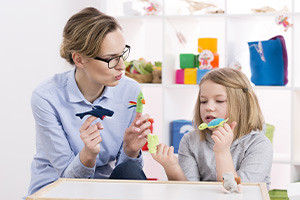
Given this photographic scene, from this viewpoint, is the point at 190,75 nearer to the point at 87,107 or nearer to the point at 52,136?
the point at 87,107

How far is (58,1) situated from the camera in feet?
10.0

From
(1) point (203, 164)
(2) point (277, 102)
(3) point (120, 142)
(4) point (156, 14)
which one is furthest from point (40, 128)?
(2) point (277, 102)

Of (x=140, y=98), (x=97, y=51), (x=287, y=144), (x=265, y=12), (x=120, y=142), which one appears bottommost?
(x=287, y=144)

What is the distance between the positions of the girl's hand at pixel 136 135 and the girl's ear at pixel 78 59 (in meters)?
0.29

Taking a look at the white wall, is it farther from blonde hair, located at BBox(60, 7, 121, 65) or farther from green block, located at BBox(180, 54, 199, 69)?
blonde hair, located at BBox(60, 7, 121, 65)

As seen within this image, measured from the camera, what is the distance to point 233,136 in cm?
169

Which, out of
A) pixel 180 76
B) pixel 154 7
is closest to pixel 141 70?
pixel 180 76

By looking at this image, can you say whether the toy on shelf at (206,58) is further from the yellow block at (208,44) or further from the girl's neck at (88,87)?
the girl's neck at (88,87)

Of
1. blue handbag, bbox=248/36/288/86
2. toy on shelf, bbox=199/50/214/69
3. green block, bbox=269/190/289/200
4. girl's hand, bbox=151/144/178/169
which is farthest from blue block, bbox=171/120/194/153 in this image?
girl's hand, bbox=151/144/178/169

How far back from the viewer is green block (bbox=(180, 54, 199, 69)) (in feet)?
9.02

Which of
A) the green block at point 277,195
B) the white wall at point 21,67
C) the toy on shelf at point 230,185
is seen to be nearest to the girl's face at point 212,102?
the toy on shelf at point 230,185

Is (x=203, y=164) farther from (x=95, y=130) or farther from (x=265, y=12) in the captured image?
(x=265, y=12)

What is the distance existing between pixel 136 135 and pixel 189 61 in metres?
1.15

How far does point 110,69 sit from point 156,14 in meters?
1.22
